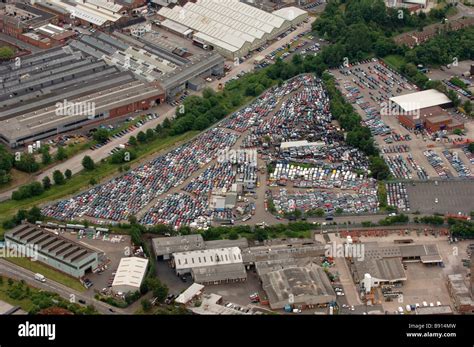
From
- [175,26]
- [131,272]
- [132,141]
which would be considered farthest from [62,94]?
[131,272]

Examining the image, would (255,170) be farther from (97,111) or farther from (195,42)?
(195,42)

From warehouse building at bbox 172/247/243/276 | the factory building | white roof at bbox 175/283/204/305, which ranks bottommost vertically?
white roof at bbox 175/283/204/305

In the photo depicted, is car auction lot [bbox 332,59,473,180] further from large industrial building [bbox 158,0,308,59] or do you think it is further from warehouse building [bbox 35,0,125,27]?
warehouse building [bbox 35,0,125,27]

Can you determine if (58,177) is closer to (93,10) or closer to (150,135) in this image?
(150,135)

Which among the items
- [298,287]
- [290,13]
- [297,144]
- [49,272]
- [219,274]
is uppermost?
[290,13]

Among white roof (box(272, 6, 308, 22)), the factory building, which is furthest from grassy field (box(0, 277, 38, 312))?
white roof (box(272, 6, 308, 22))

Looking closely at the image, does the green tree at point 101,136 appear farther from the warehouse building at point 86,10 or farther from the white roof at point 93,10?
the white roof at point 93,10

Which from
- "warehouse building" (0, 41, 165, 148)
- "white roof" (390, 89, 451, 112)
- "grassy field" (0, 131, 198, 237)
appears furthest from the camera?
"white roof" (390, 89, 451, 112)
